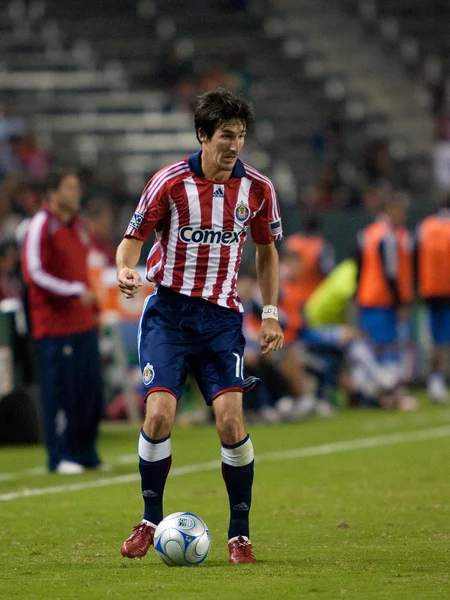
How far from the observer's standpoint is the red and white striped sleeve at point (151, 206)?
22.3ft

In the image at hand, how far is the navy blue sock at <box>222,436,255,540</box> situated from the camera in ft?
22.1

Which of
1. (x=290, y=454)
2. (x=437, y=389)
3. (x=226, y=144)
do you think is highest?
(x=226, y=144)

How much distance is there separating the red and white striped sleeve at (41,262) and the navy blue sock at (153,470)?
13.7 feet

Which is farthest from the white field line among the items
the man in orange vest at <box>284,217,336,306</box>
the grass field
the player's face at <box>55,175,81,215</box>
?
the man in orange vest at <box>284,217,336,306</box>

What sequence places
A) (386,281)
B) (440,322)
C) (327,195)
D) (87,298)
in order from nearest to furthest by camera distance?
(87,298)
(386,281)
(440,322)
(327,195)

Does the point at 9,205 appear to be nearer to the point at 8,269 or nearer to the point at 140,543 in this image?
the point at 8,269

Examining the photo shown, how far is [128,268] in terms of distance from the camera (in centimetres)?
658

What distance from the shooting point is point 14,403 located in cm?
1351

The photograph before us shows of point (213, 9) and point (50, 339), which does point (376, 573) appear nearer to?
point (50, 339)

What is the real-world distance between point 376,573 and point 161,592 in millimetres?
1060

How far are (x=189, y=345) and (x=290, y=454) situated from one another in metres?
5.73

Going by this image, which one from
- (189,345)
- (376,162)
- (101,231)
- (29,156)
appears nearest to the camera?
(189,345)

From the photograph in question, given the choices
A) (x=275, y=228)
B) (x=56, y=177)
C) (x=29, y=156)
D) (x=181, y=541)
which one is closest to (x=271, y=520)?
(x=181, y=541)

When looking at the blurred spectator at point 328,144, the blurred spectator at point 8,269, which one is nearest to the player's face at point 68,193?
the blurred spectator at point 8,269
